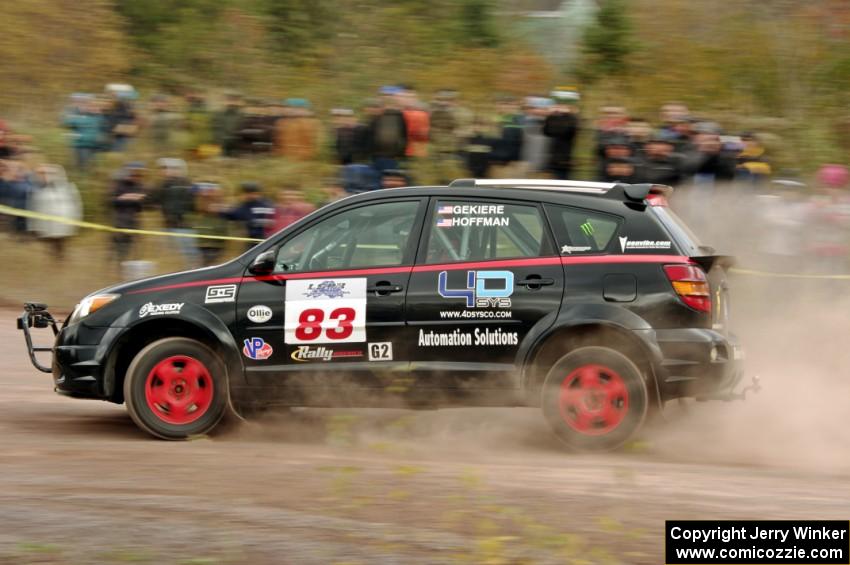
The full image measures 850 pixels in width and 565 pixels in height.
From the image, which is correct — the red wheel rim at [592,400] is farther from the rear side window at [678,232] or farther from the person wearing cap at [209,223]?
the person wearing cap at [209,223]

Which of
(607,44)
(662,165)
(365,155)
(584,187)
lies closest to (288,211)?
(365,155)

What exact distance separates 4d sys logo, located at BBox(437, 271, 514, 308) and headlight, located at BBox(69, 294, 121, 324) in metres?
2.26

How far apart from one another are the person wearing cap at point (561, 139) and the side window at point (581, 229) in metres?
6.79

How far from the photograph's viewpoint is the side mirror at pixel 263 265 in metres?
7.64

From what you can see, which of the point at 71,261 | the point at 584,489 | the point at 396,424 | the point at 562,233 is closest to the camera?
the point at 584,489

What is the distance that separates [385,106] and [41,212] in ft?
15.0

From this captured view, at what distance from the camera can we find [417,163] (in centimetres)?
1503

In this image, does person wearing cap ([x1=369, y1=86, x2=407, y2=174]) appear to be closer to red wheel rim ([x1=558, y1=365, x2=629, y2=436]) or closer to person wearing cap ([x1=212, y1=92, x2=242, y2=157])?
person wearing cap ([x1=212, y1=92, x2=242, y2=157])

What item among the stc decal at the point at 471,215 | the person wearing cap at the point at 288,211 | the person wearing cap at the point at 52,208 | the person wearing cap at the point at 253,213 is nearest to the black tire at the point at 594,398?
the stc decal at the point at 471,215

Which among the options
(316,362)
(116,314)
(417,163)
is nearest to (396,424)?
(316,362)

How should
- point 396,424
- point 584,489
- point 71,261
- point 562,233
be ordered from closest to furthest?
point 584,489 < point 562,233 < point 396,424 < point 71,261

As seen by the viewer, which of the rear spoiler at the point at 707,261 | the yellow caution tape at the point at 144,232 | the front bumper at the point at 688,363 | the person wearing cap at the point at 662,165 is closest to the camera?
the front bumper at the point at 688,363

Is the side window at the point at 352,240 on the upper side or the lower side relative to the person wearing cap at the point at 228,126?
lower

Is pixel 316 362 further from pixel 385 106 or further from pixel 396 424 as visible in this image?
pixel 385 106
